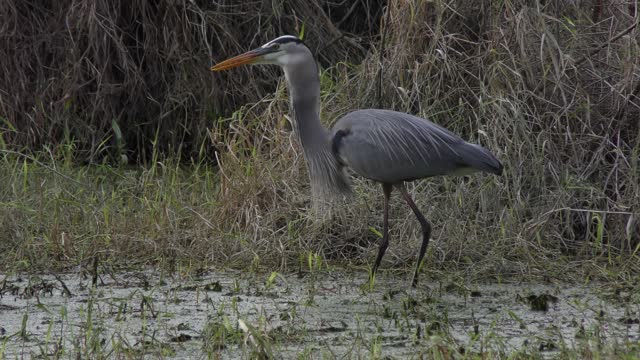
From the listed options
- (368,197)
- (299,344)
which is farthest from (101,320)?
(368,197)

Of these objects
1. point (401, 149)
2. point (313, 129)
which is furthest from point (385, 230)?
point (313, 129)

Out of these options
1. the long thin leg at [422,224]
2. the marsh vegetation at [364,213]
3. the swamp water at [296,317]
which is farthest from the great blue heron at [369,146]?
the swamp water at [296,317]

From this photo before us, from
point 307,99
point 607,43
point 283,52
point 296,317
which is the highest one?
point 607,43

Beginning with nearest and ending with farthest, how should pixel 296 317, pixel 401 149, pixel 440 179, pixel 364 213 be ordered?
1. pixel 296 317
2. pixel 401 149
3. pixel 364 213
4. pixel 440 179

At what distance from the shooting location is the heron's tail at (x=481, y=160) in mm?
5398

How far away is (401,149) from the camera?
5.62 m


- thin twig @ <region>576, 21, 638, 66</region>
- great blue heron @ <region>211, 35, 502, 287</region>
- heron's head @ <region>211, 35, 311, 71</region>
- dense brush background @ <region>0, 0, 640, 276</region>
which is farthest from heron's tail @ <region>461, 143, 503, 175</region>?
thin twig @ <region>576, 21, 638, 66</region>

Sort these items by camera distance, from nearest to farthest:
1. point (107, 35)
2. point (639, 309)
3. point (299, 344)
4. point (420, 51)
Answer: point (299, 344)
point (639, 309)
point (420, 51)
point (107, 35)

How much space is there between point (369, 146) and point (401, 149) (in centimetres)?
16

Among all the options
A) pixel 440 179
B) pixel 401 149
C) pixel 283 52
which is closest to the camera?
pixel 401 149

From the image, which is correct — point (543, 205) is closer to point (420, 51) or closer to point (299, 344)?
point (420, 51)

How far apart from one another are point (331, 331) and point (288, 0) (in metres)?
4.13

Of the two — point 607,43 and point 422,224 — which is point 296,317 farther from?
point 607,43

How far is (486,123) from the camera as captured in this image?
6.27 metres
